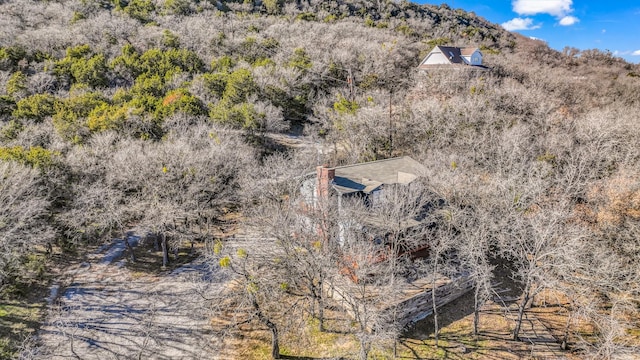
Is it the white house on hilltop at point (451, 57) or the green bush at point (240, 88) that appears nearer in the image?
the green bush at point (240, 88)

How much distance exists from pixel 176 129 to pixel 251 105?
664 centimetres

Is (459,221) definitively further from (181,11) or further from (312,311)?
(181,11)

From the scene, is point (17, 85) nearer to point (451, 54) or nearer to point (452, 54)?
point (451, 54)

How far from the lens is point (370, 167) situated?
2036cm

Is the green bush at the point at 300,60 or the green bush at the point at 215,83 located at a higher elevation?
the green bush at the point at 300,60

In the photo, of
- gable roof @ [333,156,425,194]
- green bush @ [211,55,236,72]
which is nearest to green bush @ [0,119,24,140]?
green bush @ [211,55,236,72]

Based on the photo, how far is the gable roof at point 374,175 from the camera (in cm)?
1778

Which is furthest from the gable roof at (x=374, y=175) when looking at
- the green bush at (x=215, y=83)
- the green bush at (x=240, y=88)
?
the green bush at (x=215, y=83)

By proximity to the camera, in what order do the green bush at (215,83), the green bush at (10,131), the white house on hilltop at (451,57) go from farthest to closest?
the white house on hilltop at (451,57), the green bush at (215,83), the green bush at (10,131)

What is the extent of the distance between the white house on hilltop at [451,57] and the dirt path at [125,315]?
4088cm

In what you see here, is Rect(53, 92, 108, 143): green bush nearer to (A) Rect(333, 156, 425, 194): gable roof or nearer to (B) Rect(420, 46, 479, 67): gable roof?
(A) Rect(333, 156, 425, 194): gable roof

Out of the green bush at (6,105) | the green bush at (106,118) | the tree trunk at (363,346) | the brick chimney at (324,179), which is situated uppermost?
the green bush at (6,105)

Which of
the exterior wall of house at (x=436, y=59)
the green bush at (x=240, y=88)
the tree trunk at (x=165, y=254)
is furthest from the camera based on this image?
the exterior wall of house at (x=436, y=59)

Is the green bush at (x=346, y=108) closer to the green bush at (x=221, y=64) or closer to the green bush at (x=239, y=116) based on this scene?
the green bush at (x=239, y=116)
